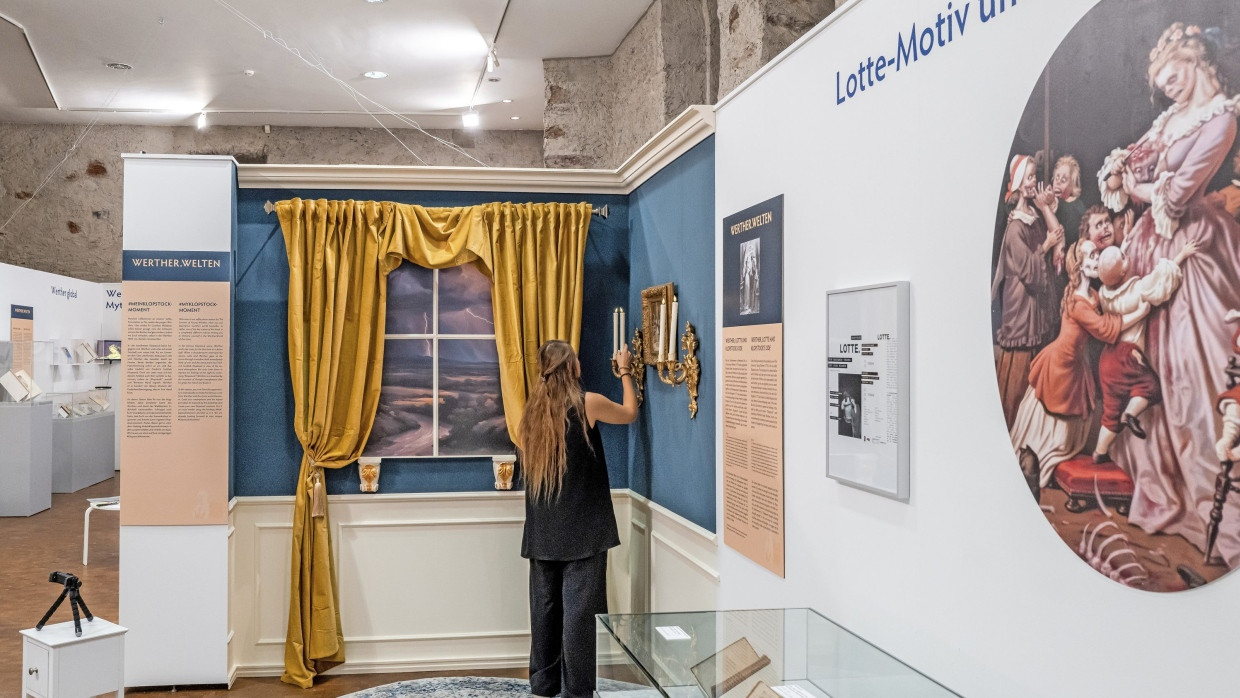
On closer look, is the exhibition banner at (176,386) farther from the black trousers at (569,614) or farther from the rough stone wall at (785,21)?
the rough stone wall at (785,21)

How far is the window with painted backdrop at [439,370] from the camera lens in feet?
15.8

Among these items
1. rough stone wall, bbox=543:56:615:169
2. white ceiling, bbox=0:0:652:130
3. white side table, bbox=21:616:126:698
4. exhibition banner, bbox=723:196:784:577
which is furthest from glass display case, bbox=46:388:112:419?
exhibition banner, bbox=723:196:784:577

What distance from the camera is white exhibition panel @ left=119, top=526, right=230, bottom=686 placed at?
4406mm

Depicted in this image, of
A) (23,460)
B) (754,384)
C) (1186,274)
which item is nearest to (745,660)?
(754,384)

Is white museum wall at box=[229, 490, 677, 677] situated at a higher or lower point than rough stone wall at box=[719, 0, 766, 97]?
lower

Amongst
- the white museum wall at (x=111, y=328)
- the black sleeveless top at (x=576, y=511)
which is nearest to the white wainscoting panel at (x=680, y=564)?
the black sleeveless top at (x=576, y=511)

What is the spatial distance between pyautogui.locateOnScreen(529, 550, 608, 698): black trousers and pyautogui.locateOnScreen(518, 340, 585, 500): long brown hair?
1.18 ft

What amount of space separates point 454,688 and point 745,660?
111 inches

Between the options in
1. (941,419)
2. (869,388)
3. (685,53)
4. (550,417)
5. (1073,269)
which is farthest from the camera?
(685,53)

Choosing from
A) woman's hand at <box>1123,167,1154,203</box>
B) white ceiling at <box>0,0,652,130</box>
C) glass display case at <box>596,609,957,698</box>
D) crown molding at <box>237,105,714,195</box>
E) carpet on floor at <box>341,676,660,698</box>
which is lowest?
carpet on floor at <box>341,676,660,698</box>

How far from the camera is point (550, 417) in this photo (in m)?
4.00

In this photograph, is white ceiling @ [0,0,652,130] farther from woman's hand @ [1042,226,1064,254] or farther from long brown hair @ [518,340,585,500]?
woman's hand @ [1042,226,1064,254]

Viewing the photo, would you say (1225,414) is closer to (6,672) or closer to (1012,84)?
(1012,84)

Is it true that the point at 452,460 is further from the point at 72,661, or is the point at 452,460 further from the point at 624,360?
the point at 72,661
